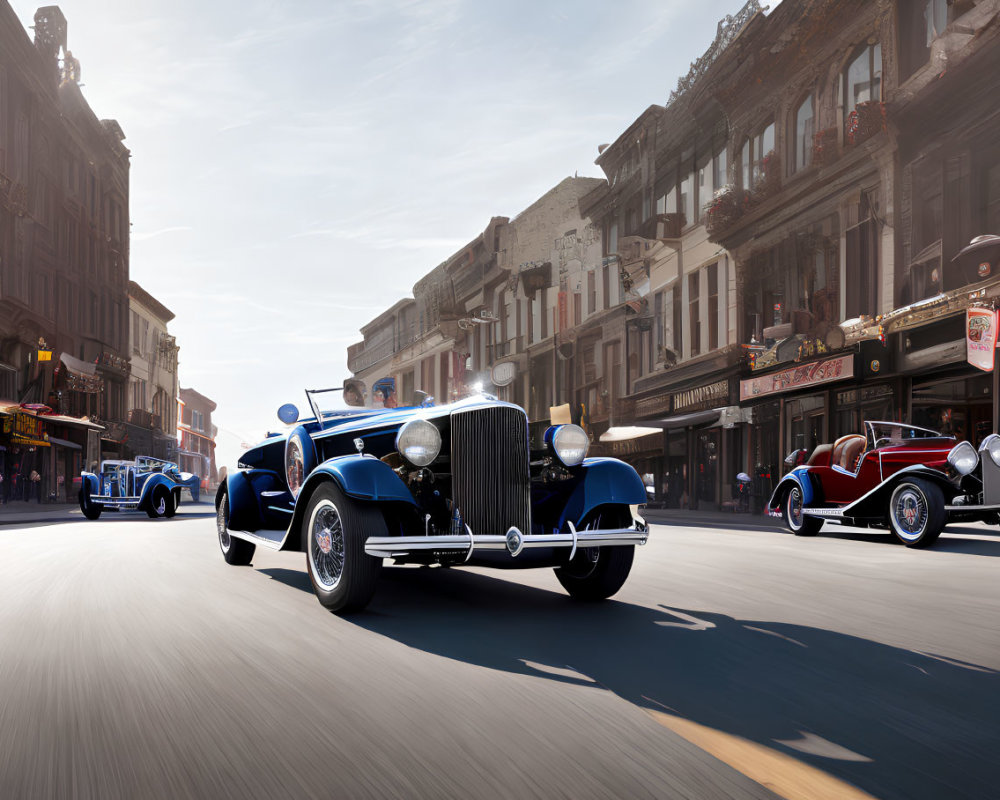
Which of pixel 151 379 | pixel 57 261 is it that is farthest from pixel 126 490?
pixel 151 379

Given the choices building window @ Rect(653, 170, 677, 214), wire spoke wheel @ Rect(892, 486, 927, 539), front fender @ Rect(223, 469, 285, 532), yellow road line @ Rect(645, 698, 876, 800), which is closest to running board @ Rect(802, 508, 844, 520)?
wire spoke wheel @ Rect(892, 486, 927, 539)

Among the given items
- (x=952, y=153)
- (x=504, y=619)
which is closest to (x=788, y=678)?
(x=504, y=619)

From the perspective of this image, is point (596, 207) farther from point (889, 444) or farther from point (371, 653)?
point (371, 653)

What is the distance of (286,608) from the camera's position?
6.12m

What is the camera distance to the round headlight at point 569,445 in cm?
610

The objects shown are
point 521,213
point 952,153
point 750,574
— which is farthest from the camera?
point 521,213

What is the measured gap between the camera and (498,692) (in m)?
3.84

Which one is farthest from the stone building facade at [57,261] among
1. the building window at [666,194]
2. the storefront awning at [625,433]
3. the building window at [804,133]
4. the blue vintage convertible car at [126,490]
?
the building window at [804,133]

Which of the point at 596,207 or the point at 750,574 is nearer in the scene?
the point at 750,574

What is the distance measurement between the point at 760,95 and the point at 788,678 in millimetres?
26713

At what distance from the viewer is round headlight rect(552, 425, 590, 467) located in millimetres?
6102

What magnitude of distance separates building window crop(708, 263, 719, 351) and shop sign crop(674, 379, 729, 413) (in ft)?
4.73

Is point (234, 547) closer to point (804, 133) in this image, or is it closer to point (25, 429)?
point (804, 133)

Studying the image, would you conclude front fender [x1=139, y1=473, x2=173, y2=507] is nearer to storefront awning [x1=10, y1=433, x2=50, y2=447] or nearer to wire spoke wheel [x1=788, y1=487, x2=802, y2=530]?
wire spoke wheel [x1=788, y1=487, x2=802, y2=530]
